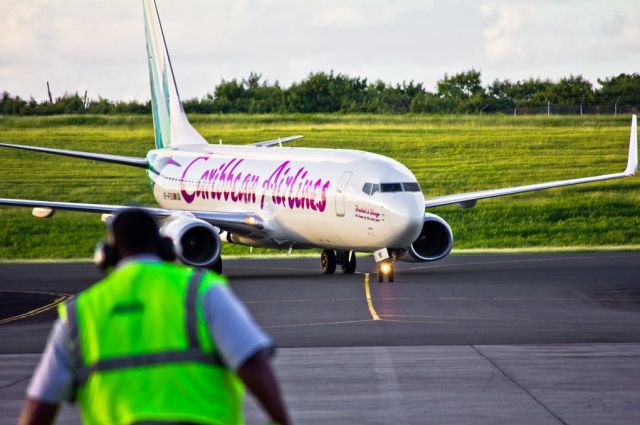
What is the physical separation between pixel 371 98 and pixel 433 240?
83.7 meters

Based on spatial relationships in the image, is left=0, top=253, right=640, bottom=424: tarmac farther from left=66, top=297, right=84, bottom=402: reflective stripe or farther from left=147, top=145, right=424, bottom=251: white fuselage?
left=66, top=297, right=84, bottom=402: reflective stripe

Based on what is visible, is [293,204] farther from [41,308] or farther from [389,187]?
[41,308]

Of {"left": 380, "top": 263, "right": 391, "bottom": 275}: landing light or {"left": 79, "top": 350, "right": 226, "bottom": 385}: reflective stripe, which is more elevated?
{"left": 79, "top": 350, "right": 226, "bottom": 385}: reflective stripe

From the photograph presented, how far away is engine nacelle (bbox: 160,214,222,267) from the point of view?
113 ft

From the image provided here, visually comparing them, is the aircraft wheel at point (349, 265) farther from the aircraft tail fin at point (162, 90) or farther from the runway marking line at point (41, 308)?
the aircraft tail fin at point (162, 90)

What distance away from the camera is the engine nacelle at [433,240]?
35281 millimetres

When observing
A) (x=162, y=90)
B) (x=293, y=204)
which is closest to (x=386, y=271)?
(x=293, y=204)

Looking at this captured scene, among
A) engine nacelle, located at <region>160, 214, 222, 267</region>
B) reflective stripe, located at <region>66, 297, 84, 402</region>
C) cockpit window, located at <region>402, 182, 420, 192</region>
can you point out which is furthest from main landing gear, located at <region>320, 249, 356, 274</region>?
reflective stripe, located at <region>66, 297, 84, 402</region>

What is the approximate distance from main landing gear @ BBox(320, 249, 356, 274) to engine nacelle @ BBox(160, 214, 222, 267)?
131 inches

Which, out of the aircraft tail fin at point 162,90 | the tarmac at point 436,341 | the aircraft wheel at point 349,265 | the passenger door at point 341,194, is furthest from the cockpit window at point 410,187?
the aircraft tail fin at point 162,90

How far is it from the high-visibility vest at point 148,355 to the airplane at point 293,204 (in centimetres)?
2419

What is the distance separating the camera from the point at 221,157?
41.1m

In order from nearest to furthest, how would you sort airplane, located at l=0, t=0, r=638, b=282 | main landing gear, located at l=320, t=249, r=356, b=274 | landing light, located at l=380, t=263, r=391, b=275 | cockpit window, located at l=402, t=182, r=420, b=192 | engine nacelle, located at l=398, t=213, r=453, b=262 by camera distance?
1. airplane, located at l=0, t=0, r=638, b=282
2. cockpit window, located at l=402, t=182, r=420, b=192
3. landing light, located at l=380, t=263, r=391, b=275
4. engine nacelle, located at l=398, t=213, r=453, b=262
5. main landing gear, located at l=320, t=249, r=356, b=274

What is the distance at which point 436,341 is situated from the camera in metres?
20.0
